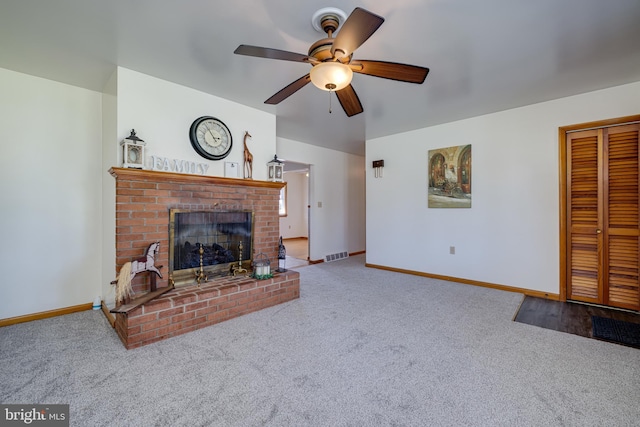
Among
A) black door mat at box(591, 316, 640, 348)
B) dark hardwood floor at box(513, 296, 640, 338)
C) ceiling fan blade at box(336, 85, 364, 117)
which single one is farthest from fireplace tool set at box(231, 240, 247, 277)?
black door mat at box(591, 316, 640, 348)

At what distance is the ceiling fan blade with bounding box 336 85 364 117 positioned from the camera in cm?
211

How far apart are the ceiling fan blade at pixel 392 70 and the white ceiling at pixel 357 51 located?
1.16 ft

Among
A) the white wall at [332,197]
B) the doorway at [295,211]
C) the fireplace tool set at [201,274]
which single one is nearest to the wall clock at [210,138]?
the fireplace tool set at [201,274]

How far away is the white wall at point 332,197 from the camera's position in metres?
5.51

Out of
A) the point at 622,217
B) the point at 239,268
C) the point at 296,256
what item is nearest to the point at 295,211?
the point at 296,256

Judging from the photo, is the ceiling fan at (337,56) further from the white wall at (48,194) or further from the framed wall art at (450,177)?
the framed wall art at (450,177)

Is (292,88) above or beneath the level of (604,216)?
above

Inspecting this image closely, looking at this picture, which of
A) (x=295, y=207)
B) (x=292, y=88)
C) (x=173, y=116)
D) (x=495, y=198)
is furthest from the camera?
(x=295, y=207)

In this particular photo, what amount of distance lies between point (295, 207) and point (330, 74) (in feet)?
25.4

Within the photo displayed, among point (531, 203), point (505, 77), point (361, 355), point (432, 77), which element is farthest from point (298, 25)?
point (531, 203)

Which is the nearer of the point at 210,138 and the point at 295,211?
the point at 210,138

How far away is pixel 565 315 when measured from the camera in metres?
2.92
